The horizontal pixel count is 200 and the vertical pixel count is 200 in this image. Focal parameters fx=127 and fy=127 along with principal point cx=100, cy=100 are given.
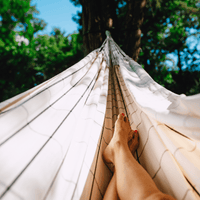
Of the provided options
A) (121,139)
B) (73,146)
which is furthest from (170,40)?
(73,146)

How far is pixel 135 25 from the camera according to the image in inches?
116

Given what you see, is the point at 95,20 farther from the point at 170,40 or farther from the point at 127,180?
the point at 170,40

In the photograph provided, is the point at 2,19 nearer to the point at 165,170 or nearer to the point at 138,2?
the point at 138,2

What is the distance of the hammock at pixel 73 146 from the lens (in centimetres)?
34

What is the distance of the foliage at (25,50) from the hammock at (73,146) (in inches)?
251

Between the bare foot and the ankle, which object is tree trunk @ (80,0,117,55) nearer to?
the bare foot

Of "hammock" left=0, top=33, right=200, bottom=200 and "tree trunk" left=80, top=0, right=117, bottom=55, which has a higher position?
"tree trunk" left=80, top=0, right=117, bottom=55

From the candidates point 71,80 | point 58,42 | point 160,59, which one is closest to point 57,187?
point 71,80

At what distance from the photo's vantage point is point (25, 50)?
609cm

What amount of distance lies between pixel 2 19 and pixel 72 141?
672cm

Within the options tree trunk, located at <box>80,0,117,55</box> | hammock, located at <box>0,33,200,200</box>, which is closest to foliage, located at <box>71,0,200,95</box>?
tree trunk, located at <box>80,0,117,55</box>

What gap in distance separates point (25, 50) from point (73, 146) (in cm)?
699

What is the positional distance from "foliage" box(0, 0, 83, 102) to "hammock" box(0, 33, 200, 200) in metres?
6.37

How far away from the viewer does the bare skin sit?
41 cm
